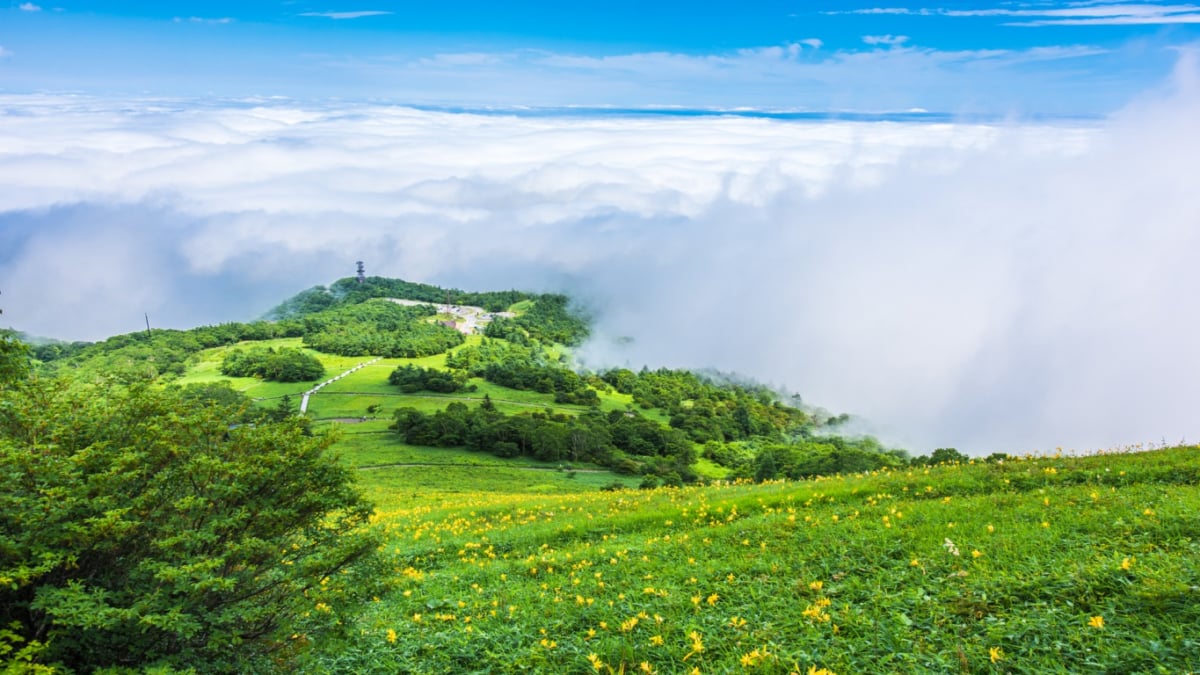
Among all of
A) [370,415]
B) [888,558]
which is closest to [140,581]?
[888,558]

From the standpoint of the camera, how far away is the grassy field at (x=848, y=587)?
7.70 meters

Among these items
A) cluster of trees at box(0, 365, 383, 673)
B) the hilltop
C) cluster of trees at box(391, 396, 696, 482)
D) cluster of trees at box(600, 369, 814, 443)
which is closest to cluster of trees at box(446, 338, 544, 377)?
the hilltop

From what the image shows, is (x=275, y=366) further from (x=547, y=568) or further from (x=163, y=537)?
(x=163, y=537)

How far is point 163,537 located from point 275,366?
145m

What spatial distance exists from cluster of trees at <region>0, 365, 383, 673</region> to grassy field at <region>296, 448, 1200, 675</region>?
1.16 metres

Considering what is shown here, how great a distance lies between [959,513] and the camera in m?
12.1

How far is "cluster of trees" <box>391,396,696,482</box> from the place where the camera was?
9094 cm

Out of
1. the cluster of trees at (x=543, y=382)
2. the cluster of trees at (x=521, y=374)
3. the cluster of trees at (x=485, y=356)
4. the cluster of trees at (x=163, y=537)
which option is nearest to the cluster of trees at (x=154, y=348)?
the cluster of trees at (x=485, y=356)

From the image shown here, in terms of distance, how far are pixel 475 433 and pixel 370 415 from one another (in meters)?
26.9

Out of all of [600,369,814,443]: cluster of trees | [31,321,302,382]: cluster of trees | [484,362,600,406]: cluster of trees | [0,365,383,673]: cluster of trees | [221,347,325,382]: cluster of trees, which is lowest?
[600,369,814,443]: cluster of trees

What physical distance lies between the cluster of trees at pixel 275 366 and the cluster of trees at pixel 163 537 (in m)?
135

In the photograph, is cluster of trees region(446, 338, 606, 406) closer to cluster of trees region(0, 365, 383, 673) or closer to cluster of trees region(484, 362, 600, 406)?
cluster of trees region(484, 362, 600, 406)

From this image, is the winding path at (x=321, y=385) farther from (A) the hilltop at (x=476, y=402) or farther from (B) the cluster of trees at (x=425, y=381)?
(B) the cluster of trees at (x=425, y=381)

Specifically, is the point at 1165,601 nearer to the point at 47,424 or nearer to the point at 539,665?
the point at 539,665
